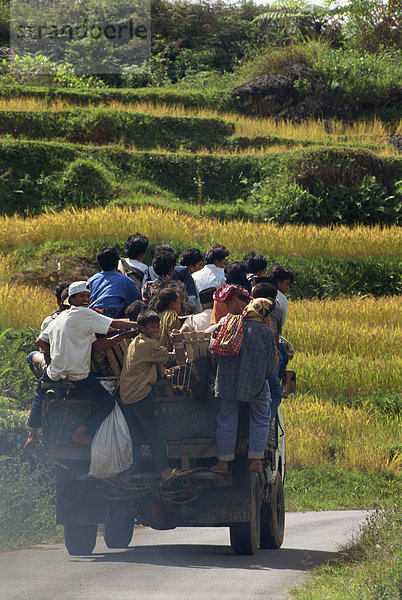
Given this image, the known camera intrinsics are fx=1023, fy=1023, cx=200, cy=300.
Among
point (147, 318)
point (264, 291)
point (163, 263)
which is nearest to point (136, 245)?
point (163, 263)

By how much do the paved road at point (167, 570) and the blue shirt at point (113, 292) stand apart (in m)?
2.52

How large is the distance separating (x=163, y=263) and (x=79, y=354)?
2114 millimetres

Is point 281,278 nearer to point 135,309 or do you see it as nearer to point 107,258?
point 107,258

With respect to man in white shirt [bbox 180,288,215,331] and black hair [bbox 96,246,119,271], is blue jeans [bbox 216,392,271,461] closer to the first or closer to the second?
man in white shirt [bbox 180,288,215,331]

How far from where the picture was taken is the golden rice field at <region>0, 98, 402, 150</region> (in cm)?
3575

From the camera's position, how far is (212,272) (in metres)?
11.8

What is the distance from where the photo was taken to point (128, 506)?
935 cm

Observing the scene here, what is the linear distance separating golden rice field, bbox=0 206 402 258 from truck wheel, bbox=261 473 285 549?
14558 millimetres

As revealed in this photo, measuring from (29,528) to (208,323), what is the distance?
152 inches

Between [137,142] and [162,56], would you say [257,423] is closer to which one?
[137,142]

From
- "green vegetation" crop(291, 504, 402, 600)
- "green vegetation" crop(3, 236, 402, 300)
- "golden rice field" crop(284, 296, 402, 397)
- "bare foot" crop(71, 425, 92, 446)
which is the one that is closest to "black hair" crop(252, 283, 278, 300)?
"bare foot" crop(71, 425, 92, 446)

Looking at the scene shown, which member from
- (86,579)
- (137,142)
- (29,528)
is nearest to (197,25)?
(137,142)

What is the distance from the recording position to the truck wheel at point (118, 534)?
10211mm

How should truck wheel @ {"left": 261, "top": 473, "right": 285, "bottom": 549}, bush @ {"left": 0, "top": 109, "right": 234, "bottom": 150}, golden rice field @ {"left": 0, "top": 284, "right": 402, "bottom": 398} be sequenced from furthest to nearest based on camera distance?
bush @ {"left": 0, "top": 109, "right": 234, "bottom": 150} → golden rice field @ {"left": 0, "top": 284, "right": 402, "bottom": 398} → truck wheel @ {"left": 261, "top": 473, "right": 285, "bottom": 549}
